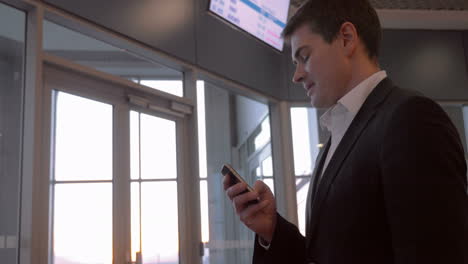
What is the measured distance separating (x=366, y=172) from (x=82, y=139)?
7.98 ft

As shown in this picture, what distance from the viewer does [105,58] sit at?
3.40m

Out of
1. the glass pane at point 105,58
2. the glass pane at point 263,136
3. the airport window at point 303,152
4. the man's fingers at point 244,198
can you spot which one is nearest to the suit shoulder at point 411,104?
the man's fingers at point 244,198

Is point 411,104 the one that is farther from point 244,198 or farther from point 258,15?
point 258,15

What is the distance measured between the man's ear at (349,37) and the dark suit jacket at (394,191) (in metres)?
0.17

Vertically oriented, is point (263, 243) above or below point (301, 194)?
below

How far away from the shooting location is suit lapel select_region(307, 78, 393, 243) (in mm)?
1047

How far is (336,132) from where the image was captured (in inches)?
49.2

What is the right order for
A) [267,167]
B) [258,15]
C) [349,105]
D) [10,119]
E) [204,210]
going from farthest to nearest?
[267,167], [258,15], [204,210], [10,119], [349,105]

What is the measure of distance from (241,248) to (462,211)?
3791 millimetres

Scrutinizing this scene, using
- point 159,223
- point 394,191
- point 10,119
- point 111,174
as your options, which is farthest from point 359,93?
point 159,223

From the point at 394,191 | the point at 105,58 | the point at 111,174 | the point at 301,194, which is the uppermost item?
the point at 105,58

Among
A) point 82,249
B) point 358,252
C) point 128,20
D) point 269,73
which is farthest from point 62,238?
point 269,73

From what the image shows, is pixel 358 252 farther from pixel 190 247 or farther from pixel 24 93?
pixel 190 247

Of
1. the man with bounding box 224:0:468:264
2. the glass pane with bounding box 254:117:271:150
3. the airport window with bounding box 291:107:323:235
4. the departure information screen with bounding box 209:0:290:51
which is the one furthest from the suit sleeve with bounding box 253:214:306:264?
the airport window with bounding box 291:107:323:235
